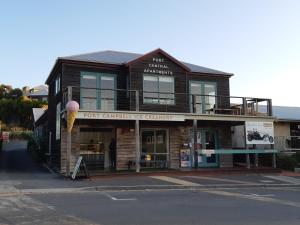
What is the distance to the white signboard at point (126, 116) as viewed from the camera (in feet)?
65.0

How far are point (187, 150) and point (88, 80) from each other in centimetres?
697

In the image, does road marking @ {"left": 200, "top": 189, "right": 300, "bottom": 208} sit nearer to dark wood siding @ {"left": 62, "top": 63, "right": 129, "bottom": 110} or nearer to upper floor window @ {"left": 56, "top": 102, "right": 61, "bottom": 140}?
dark wood siding @ {"left": 62, "top": 63, "right": 129, "bottom": 110}

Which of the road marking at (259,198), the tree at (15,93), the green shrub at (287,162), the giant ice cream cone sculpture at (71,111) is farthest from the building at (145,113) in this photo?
the tree at (15,93)

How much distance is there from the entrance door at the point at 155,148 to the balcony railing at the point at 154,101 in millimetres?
1538

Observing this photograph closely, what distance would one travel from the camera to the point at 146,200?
12953mm

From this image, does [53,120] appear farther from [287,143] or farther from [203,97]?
[287,143]

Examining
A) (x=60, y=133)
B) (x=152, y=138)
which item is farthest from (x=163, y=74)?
(x=60, y=133)

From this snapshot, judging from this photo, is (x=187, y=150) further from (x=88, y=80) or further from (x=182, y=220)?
(x=182, y=220)

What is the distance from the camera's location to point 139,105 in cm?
2303

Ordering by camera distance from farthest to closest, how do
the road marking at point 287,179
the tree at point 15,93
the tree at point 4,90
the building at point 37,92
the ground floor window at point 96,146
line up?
the building at point 37,92
the tree at point 4,90
the tree at point 15,93
the ground floor window at point 96,146
the road marking at point 287,179

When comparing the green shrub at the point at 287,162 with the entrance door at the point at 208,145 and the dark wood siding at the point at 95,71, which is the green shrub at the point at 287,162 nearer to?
the entrance door at the point at 208,145

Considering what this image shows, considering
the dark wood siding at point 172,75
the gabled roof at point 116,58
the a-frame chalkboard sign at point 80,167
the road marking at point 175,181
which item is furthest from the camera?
the dark wood siding at point 172,75

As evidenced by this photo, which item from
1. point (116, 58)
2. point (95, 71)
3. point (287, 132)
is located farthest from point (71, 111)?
point (287, 132)

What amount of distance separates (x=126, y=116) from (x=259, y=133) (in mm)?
8245
